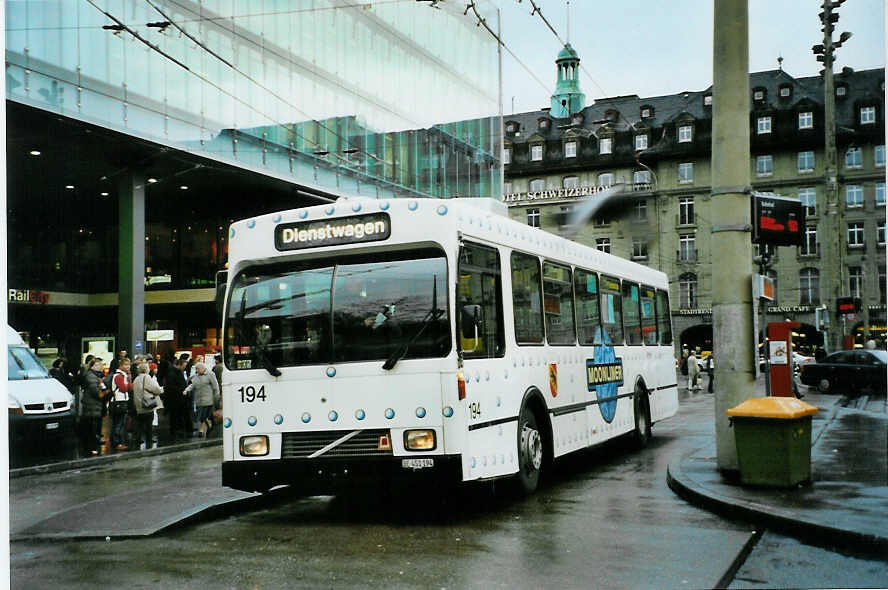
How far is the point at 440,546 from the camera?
764 centimetres

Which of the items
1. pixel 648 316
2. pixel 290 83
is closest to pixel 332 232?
pixel 648 316

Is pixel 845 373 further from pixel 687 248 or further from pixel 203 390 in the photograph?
pixel 203 390

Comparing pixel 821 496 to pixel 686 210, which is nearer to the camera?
pixel 821 496

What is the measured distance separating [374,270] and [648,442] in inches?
332

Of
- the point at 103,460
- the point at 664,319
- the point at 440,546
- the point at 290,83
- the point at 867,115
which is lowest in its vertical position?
the point at 103,460

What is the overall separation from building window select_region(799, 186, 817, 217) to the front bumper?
197 inches

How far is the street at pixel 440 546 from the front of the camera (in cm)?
661

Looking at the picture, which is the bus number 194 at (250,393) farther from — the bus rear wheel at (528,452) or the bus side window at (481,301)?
the bus rear wheel at (528,452)

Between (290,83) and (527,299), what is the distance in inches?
618

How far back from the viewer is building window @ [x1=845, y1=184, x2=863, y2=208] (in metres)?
8.51

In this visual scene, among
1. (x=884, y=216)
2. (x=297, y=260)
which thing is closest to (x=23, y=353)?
(x=297, y=260)

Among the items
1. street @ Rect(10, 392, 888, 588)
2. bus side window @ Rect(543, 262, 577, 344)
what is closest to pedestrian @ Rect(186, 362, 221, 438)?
street @ Rect(10, 392, 888, 588)

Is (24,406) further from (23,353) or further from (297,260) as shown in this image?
(297,260)

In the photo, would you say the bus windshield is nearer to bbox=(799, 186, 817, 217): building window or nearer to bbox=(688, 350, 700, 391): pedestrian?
bbox=(799, 186, 817, 217): building window
